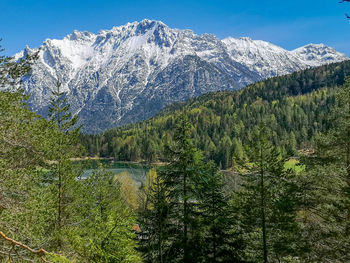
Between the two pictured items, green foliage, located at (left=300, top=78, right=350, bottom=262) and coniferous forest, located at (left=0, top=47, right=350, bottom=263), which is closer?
coniferous forest, located at (left=0, top=47, right=350, bottom=263)

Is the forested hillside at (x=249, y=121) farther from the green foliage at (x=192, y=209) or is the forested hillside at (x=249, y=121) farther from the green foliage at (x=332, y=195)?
the green foliage at (x=332, y=195)

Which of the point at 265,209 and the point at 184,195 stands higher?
the point at 184,195

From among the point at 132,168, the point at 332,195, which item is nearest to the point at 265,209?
the point at 332,195

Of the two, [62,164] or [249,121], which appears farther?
[249,121]

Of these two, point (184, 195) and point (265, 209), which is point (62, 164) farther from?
point (265, 209)

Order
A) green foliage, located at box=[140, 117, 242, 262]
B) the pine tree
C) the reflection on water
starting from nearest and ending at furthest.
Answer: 1. the reflection on water
2. the pine tree
3. green foliage, located at box=[140, 117, 242, 262]

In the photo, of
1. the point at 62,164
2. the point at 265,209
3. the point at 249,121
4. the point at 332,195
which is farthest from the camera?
the point at 249,121

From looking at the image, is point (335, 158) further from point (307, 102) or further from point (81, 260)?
point (307, 102)

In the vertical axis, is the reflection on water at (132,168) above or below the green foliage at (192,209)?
above

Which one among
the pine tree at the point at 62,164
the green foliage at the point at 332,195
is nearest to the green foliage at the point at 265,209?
the green foliage at the point at 332,195

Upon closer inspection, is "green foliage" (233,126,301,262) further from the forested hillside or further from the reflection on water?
the forested hillside

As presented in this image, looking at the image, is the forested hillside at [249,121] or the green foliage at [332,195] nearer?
the green foliage at [332,195]

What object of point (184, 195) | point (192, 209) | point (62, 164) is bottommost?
point (192, 209)

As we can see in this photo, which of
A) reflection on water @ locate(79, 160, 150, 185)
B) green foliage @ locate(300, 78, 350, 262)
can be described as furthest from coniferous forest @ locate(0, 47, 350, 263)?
reflection on water @ locate(79, 160, 150, 185)
